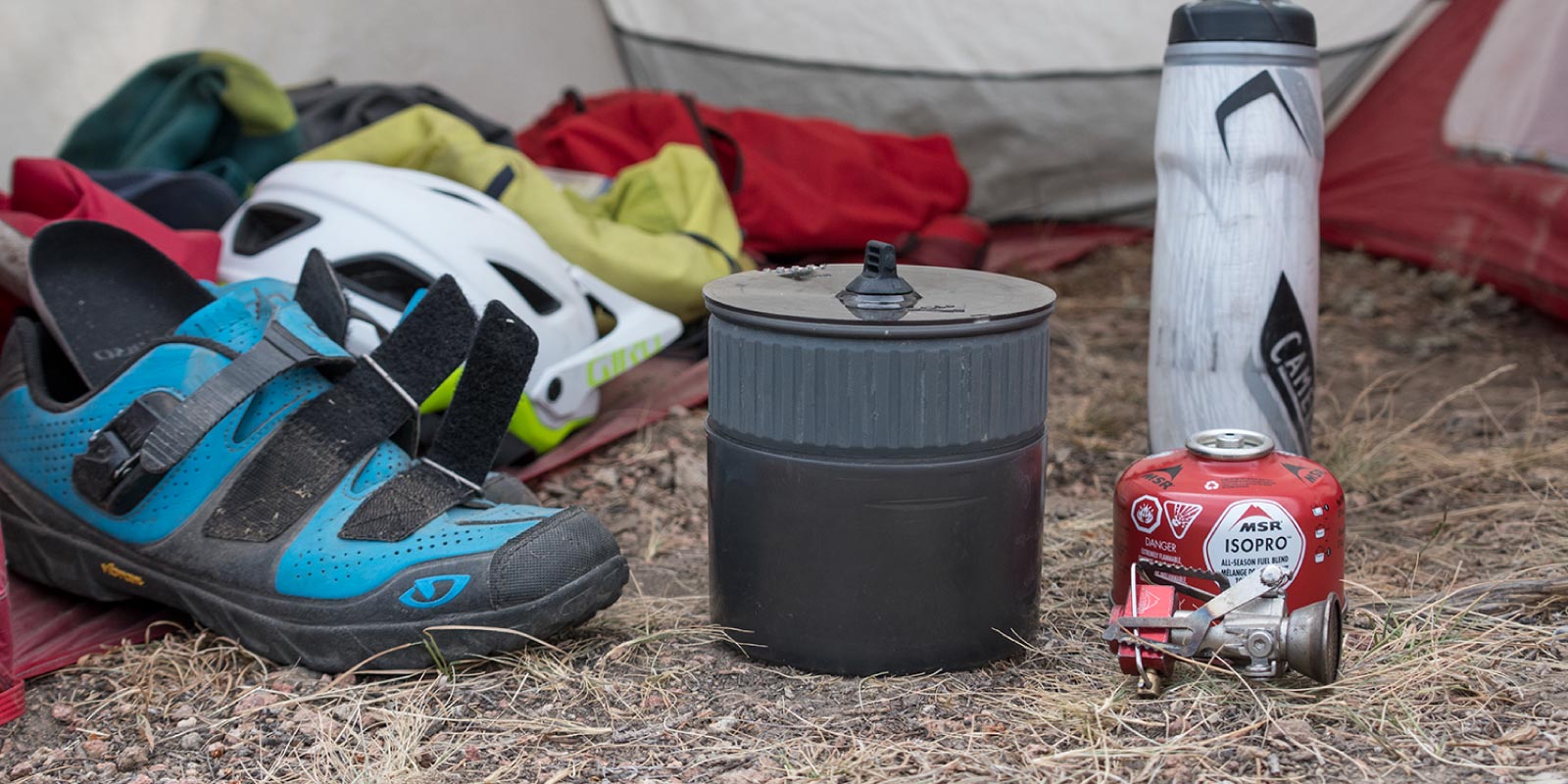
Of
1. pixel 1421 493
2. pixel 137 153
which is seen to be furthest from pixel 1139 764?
pixel 137 153

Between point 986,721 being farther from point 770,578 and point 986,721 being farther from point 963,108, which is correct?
point 963,108

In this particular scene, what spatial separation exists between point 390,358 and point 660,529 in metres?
0.56

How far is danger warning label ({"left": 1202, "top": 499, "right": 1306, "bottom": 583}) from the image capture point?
4.42 ft

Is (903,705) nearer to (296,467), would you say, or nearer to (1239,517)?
(1239,517)

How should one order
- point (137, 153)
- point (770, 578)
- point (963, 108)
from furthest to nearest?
point (963, 108)
point (137, 153)
point (770, 578)

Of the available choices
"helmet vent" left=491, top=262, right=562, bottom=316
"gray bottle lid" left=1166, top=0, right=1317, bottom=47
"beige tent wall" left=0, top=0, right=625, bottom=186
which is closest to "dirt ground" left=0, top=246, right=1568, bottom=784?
"helmet vent" left=491, top=262, right=562, bottom=316

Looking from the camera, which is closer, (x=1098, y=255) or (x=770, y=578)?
(x=770, y=578)

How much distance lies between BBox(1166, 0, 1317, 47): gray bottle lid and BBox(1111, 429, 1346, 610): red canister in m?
0.55

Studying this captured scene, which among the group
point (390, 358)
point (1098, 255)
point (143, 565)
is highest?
point (390, 358)

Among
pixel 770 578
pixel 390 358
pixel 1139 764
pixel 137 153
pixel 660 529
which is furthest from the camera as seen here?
pixel 137 153

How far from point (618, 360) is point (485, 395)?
759mm

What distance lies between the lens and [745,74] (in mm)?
3836

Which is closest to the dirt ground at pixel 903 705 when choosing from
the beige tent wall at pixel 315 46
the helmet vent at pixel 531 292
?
the helmet vent at pixel 531 292

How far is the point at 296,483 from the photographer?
145 centimetres
